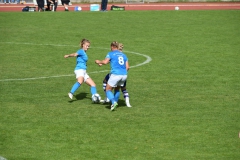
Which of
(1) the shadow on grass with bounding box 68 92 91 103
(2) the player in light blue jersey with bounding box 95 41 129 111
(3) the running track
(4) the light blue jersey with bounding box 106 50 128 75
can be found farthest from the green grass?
(3) the running track

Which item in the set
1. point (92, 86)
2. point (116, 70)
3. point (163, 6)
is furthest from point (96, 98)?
point (163, 6)

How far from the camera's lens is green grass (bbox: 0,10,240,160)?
13.7 metres

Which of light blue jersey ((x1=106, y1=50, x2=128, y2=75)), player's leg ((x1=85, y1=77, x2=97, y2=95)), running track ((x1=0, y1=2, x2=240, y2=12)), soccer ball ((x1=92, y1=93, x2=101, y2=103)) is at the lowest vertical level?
running track ((x1=0, y1=2, x2=240, y2=12))

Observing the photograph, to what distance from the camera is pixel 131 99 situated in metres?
18.8

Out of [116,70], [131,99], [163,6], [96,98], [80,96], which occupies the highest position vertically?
[116,70]

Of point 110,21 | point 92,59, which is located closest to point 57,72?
point 92,59

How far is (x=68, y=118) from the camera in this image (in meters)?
16.3

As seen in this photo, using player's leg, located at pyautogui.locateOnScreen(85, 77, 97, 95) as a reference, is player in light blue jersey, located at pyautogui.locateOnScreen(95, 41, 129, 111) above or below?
above

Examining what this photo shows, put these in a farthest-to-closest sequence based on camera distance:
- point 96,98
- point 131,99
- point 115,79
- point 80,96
→ point 80,96, point 131,99, point 96,98, point 115,79

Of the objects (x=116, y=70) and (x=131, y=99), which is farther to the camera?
(x=131, y=99)

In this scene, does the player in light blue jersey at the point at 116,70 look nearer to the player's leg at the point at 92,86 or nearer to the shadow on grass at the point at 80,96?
the player's leg at the point at 92,86

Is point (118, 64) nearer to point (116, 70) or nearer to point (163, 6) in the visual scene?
point (116, 70)

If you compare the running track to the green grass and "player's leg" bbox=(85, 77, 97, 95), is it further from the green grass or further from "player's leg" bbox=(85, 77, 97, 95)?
"player's leg" bbox=(85, 77, 97, 95)

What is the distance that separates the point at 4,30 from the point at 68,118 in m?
22.1
